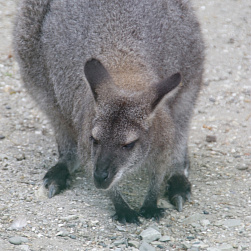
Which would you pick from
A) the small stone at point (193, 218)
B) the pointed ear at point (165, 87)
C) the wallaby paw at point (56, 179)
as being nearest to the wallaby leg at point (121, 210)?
the small stone at point (193, 218)

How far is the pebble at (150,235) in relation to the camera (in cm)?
433

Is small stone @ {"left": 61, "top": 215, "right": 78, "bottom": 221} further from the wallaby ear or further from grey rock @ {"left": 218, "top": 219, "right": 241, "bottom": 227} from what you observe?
grey rock @ {"left": 218, "top": 219, "right": 241, "bottom": 227}

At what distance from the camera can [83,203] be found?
485 cm

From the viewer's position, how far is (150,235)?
4.35 m

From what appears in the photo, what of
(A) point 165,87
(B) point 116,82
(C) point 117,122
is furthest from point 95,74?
(A) point 165,87

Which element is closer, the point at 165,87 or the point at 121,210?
the point at 165,87

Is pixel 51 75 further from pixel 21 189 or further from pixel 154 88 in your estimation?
pixel 154 88

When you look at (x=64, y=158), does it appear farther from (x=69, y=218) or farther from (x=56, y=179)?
(x=69, y=218)

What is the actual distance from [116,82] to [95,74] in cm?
23

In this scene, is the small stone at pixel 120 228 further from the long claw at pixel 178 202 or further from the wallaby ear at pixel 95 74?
the wallaby ear at pixel 95 74

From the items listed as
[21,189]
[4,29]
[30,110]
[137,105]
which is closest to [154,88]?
[137,105]

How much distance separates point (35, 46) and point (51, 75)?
395 mm

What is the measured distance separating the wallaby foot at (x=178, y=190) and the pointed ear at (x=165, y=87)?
1279 millimetres

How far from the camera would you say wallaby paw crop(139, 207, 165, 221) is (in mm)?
4692
